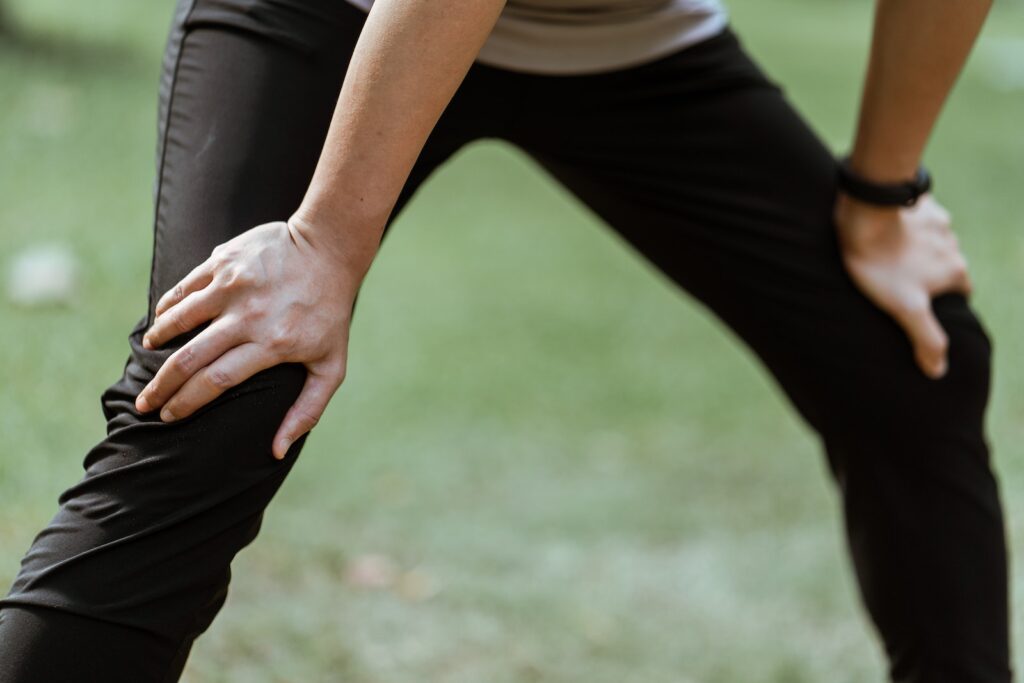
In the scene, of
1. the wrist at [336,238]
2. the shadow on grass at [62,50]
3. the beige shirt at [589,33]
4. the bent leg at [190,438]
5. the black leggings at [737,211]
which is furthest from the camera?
the shadow on grass at [62,50]

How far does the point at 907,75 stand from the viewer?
156 cm

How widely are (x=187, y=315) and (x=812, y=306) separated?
785 mm

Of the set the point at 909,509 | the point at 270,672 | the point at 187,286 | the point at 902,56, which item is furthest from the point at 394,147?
the point at 270,672

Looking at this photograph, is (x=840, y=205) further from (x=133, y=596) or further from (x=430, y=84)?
(x=133, y=596)

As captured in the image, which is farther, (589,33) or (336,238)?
(589,33)

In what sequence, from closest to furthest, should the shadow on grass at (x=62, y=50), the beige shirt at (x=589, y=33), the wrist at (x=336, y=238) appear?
the wrist at (x=336, y=238), the beige shirt at (x=589, y=33), the shadow on grass at (x=62, y=50)

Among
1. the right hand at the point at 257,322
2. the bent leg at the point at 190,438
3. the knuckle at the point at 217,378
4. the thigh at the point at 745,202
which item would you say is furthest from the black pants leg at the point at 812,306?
the knuckle at the point at 217,378

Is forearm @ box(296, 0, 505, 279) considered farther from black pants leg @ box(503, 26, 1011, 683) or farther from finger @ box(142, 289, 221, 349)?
black pants leg @ box(503, 26, 1011, 683)

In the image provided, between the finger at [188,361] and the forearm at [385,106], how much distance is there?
0.38 ft

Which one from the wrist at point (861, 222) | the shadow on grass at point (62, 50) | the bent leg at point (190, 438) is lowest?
the shadow on grass at point (62, 50)

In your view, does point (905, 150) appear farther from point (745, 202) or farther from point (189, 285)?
point (189, 285)

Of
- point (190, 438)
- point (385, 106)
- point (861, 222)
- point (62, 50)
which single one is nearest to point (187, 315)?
point (190, 438)

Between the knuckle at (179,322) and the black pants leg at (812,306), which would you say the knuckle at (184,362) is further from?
the black pants leg at (812,306)

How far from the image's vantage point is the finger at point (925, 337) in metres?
1.60
